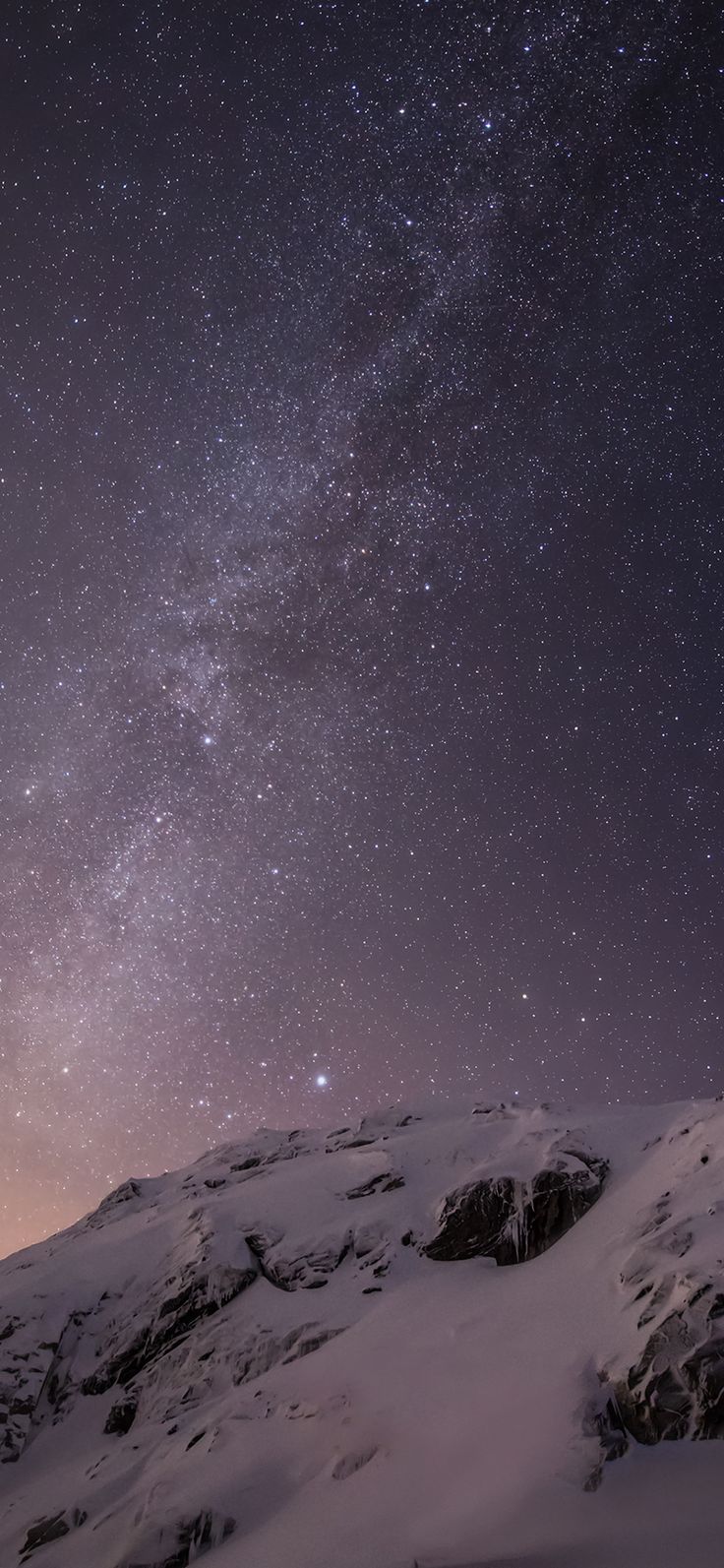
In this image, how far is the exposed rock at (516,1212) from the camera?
22516mm

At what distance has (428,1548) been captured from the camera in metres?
12.9

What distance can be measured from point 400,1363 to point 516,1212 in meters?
5.67

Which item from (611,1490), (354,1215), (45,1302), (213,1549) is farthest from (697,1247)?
(45,1302)

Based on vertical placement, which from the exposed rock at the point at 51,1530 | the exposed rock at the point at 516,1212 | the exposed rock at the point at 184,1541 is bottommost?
the exposed rock at the point at 184,1541

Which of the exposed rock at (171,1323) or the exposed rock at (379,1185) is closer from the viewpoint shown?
the exposed rock at (171,1323)

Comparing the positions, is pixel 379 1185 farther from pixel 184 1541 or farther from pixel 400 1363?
pixel 184 1541

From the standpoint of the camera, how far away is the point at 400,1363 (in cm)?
1895

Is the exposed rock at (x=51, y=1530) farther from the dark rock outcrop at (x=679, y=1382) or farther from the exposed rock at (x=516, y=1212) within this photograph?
the dark rock outcrop at (x=679, y=1382)

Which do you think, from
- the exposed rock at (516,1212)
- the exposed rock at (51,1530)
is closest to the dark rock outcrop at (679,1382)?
the exposed rock at (516,1212)

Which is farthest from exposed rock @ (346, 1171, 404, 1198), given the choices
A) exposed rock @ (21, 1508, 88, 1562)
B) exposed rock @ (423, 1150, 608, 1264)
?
exposed rock @ (21, 1508, 88, 1562)

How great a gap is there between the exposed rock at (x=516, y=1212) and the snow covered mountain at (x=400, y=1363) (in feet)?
0.26

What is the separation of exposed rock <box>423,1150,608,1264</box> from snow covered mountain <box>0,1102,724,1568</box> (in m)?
0.08

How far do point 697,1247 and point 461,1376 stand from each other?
5651mm

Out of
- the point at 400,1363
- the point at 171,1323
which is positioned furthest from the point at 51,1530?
the point at 400,1363
